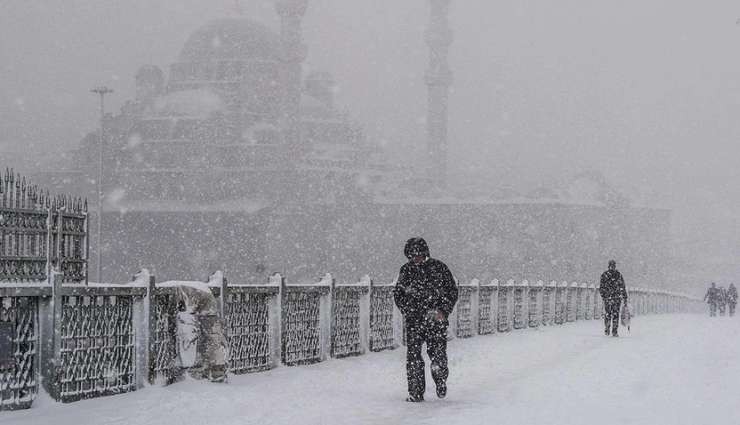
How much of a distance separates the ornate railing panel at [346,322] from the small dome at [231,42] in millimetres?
77104

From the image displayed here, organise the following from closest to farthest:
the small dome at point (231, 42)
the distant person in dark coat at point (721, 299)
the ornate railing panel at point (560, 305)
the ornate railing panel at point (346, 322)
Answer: the ornate railing panel at point (346, 322) < the ornate railing panel at point (560, 305) < the distant person in dark coat at point (721, 299) < the small dome at point (231, 42)

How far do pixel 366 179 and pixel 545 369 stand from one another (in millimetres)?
81525

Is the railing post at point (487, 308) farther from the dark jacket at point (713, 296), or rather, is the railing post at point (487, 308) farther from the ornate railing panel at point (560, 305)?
the dark jacket at point (713, 296)

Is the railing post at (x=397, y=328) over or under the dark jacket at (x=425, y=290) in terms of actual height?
under

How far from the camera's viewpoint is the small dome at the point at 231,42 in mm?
91250

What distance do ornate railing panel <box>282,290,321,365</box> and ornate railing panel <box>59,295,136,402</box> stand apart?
120 inches

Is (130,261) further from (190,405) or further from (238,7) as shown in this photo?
(190,405)

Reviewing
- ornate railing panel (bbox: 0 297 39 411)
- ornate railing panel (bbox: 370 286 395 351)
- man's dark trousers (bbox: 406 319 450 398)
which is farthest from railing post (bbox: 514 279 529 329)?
ornate railing panel (bbox: 0 297 39 411)

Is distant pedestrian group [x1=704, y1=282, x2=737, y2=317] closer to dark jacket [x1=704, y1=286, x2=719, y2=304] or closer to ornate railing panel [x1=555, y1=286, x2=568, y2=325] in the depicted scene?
dark jacket [x1=704, y1=286, x2=719, y2=304]

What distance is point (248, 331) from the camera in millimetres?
11586

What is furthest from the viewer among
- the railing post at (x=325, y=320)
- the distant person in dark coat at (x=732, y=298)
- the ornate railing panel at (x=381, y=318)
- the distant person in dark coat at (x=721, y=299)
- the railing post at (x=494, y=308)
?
the distant person in dark coat at (x=732, y=298)

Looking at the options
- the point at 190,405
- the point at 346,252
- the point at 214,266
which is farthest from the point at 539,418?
the point at 346,252

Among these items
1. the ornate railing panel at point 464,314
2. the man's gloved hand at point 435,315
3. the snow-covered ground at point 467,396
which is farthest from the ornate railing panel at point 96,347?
the ornate railing panel at point 464,314

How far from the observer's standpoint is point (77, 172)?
295 ft
